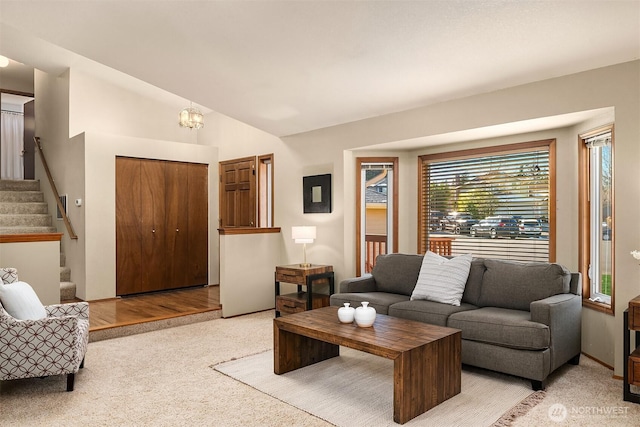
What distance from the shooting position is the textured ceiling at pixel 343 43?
2979mm

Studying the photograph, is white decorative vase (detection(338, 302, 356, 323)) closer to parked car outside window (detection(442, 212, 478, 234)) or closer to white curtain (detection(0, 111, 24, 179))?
parked car outside window (detection(442, 212, 478, 234))

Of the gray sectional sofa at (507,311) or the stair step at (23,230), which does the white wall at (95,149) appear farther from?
the gray sectional sofa at (507,311)

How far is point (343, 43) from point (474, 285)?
8.06ft

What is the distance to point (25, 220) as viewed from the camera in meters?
6.76

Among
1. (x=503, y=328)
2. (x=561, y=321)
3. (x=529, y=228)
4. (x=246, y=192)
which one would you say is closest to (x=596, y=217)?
(x=529, y=228)

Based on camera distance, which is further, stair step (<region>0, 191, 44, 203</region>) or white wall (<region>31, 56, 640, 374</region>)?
stair step (<region>0, 191, 44, 203</region>)

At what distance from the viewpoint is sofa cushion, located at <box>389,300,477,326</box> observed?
3.73m

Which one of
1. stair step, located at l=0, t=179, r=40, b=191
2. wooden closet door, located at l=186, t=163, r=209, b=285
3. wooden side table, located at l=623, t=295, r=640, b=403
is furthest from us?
stair step, located at l=0, t=179, r=40, b=191

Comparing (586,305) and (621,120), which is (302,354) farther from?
(621,120)

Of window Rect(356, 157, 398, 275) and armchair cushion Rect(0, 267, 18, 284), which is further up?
window Rect(356, 157, 398, 275)

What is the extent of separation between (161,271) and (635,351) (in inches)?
232

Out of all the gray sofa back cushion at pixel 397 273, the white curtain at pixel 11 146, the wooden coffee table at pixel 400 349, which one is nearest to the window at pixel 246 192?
the gray sofa back cushion at pixel 397 273

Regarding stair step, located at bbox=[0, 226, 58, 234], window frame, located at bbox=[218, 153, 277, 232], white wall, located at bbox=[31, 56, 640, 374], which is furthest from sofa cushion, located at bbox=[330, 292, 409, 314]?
stair step, located at bbox=[0, 226, 58, 234]

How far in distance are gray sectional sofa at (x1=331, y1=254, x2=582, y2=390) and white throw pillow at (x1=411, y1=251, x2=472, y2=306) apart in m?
0.08
